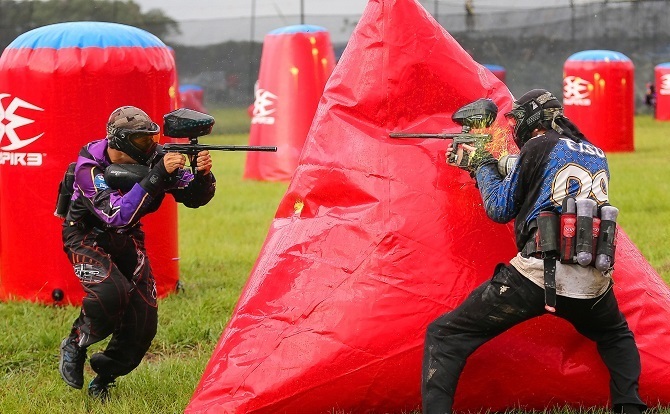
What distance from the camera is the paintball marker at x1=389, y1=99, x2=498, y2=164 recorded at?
13.8ft

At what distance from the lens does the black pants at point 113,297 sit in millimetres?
4648

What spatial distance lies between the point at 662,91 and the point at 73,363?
962 inches

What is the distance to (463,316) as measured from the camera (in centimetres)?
396

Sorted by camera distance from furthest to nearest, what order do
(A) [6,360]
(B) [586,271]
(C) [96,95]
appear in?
(C) [96,95], (A) [6,360], (B) [586,271]

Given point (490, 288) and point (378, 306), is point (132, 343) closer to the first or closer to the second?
point (378, 306)

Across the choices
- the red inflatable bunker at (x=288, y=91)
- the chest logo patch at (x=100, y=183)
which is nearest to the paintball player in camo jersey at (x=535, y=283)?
the chest logo patch at (x=100, y=183)

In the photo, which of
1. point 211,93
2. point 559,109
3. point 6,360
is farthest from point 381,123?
point 211,93

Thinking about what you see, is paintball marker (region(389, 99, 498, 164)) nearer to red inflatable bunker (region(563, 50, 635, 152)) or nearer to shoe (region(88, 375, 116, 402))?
shoe (region(88, 375, 116, 402))

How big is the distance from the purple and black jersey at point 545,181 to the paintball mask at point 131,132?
1.61 m

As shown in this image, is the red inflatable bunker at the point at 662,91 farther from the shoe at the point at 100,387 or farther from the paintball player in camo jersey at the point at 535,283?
the shoe at the point at 100,387

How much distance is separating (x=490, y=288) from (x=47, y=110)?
12.6 feet

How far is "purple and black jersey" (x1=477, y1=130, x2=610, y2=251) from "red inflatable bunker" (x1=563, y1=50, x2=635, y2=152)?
13943 millimetres

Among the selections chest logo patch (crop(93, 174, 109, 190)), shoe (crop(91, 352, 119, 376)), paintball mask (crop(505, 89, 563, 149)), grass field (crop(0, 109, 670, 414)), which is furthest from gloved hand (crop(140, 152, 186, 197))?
paintball mask (crop(505, 89, 563, 149))

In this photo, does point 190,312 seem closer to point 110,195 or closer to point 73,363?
point 73,363
